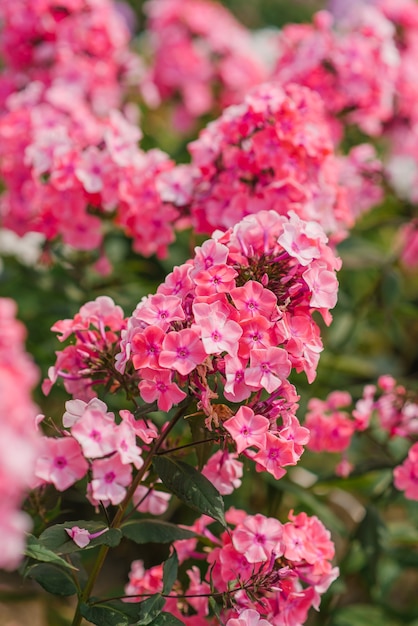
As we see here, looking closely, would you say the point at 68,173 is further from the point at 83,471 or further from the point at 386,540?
the point at 386,540

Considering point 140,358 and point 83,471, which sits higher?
point 140,358

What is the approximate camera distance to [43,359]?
1946 millimetres

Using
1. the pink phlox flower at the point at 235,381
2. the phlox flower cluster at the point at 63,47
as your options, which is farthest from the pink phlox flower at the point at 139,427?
the phlox flower cluster at the point at 63,47

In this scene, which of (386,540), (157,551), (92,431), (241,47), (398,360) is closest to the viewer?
(92,431)

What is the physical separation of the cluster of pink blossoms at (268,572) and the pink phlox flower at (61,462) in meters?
0.22

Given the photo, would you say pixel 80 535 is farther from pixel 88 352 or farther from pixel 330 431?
pixel 330 431

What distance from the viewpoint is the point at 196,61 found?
2629 millimetres

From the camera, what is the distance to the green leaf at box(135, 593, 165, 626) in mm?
971

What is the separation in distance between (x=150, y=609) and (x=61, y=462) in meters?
0.21

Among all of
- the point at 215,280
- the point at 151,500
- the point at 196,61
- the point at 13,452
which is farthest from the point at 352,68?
the point at 13,452

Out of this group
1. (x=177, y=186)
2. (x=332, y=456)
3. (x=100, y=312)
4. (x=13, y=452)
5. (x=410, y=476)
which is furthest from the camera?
(x=332, y=456)

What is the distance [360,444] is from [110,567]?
0.81m

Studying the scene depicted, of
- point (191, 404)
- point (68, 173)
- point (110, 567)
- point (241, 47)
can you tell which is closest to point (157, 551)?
point (110, 567)

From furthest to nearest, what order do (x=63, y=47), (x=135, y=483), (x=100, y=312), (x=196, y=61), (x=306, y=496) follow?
(x=196, y=61), (x=63, y=47), (x=306, y=496), (x=100, y=312), (x=135, y=483)
